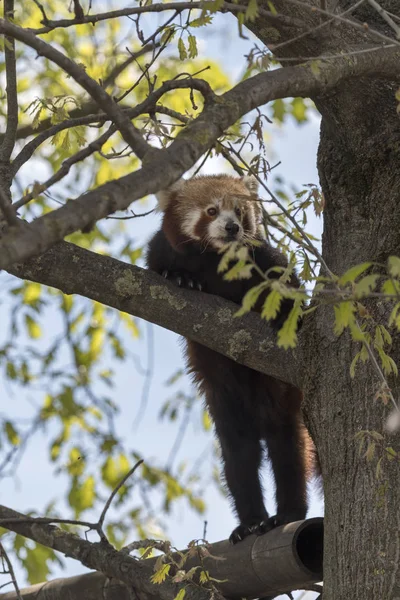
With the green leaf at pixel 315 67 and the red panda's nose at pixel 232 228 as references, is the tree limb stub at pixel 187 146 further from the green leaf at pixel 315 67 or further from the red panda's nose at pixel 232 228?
the red panda's nose at pixel 232 228

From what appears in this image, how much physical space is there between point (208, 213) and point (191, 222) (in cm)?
12

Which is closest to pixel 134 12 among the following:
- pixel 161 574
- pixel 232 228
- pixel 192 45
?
pixel 192 45

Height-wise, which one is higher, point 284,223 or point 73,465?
point 73,465

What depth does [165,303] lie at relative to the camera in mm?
3553

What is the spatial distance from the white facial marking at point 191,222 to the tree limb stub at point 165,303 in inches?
63.3

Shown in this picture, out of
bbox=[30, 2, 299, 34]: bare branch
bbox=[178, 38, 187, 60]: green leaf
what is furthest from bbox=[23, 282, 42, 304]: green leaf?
bbox=[30, 2, 299, 34]: bare branch

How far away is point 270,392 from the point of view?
467 cm

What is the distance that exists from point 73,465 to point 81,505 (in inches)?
14.4

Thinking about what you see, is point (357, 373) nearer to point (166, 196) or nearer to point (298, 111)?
point (166, 196)

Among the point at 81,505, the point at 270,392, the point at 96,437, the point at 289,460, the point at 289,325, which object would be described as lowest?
the point at 289,325

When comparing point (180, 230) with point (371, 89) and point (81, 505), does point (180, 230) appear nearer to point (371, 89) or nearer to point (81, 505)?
point (371, 89)

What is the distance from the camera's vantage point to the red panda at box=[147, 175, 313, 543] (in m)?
4.55

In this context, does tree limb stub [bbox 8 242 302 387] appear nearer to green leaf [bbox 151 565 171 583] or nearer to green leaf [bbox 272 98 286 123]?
green leaf [bbox 151 565 171 583]

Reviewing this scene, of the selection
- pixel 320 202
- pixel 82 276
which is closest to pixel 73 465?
pixel 82 276
